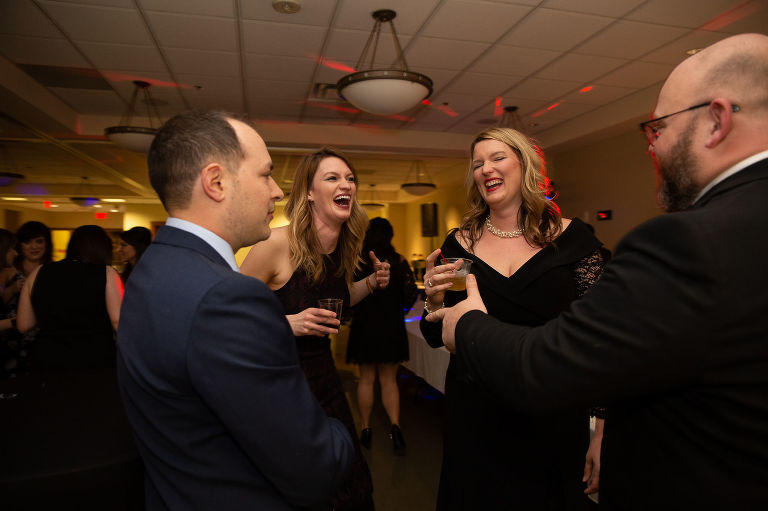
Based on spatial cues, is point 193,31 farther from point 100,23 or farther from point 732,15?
point 732,15

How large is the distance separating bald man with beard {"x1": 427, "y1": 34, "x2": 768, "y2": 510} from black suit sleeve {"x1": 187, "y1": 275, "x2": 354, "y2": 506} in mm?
384

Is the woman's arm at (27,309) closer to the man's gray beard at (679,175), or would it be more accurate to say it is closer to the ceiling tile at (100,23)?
the ceiling tile at (100,23)

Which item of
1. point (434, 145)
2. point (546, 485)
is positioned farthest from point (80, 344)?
point (434, 145)

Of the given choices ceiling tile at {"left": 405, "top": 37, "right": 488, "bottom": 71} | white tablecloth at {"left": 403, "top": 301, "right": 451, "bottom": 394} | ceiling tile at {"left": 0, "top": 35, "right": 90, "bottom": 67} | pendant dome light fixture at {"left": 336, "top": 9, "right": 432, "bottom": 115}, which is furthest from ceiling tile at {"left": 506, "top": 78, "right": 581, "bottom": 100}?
ceiling tile at {"left": 0, "top": 35, "right": 90, "bottom": 67}

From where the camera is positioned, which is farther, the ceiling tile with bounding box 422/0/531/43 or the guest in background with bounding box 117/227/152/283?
the guest in background with bounding box 117/227/152/283

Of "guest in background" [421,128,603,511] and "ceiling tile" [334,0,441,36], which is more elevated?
"ceiling tile" [334,0,441,36]

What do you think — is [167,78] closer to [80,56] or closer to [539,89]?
[80,56]

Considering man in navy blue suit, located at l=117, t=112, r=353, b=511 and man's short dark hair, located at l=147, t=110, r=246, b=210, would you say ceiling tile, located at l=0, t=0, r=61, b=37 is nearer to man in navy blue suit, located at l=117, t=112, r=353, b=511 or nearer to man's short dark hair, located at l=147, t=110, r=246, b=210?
man's short dark hair, located at l=147, t=110, r=246, b=210

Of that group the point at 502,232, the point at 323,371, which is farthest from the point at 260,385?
the point at 502,232

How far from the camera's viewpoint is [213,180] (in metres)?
1.00

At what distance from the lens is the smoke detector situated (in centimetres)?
377

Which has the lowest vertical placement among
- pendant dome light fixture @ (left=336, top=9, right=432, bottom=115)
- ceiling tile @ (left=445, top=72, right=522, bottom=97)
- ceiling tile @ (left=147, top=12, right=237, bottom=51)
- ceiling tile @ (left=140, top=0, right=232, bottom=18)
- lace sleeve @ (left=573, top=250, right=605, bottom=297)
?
lace sleeve @ (left=573, top=250, right=605, bottom=297)

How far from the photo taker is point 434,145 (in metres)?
8.45

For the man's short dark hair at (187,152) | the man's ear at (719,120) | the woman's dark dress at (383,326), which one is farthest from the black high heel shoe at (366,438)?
the man's ear at (719,120)
